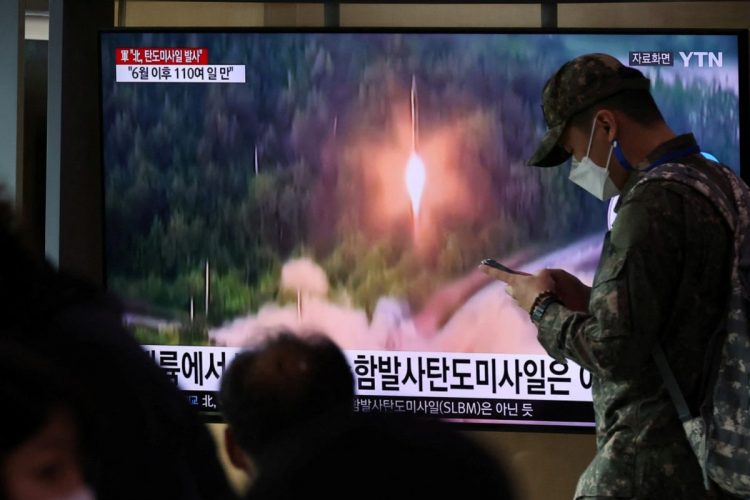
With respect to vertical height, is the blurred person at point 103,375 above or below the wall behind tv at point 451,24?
below

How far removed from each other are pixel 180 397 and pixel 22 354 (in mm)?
159

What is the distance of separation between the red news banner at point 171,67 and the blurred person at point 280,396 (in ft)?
8.09

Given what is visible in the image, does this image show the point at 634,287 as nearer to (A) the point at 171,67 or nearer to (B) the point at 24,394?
(B) the point at 24,394

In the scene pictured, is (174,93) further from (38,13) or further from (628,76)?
(628,76)

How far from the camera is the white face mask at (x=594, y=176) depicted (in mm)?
2135

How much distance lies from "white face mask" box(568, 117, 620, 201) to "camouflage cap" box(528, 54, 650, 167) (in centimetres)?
6

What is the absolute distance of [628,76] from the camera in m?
2.09

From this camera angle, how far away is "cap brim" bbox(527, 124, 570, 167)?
2.16 metres

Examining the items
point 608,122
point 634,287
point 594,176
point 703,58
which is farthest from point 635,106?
point 703,58

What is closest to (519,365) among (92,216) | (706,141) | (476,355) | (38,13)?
(476,355)

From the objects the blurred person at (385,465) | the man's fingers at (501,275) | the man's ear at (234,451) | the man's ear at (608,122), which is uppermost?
the man's ear at (608,122)

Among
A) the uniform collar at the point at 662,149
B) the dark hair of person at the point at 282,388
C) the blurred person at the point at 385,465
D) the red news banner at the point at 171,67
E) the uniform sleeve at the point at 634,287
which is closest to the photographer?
the blurred person at the point at 385,465

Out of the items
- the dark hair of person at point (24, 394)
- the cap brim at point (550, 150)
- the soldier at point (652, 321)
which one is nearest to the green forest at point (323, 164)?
the cap brim at point (550, 150)

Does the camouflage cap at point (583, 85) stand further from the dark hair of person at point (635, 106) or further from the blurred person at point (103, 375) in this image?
the blurred person at point (103, 375)
